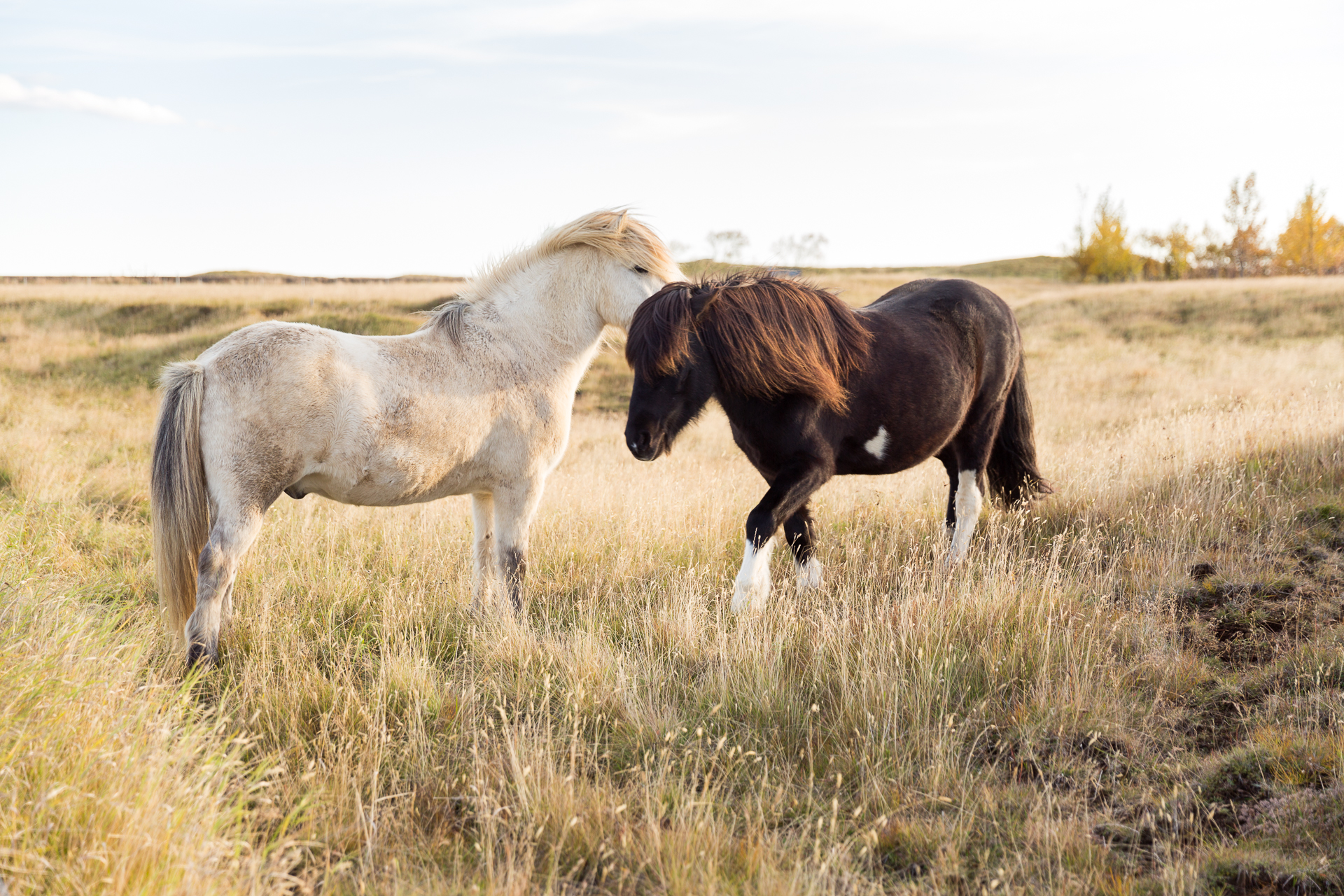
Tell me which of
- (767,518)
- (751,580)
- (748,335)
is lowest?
(751,580)

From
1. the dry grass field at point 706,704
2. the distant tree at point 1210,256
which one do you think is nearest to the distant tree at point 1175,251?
the distant tree at point 1210,256

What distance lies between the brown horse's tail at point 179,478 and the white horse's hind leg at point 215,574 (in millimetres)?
111

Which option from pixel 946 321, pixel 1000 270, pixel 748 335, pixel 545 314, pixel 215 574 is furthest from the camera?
pixel 1000 270

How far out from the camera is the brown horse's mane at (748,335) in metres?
3.80

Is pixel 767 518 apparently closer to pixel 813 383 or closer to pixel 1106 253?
pixel 813 383

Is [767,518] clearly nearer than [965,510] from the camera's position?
Yes

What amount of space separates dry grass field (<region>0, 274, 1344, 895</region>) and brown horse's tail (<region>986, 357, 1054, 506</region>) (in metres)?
0.29

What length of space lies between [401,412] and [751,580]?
1.99m

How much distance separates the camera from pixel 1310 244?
52500mm

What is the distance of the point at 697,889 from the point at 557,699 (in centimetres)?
142

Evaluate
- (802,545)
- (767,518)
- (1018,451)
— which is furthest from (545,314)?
(1018,451)

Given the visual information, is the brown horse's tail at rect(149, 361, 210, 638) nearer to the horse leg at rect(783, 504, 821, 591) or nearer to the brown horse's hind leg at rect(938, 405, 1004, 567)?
the horse leg at rect(783, 504, 821, 591)

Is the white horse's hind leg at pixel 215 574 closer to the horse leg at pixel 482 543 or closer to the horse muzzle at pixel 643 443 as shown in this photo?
the horse leg at pixel 482 543

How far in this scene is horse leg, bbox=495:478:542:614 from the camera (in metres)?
4.22
